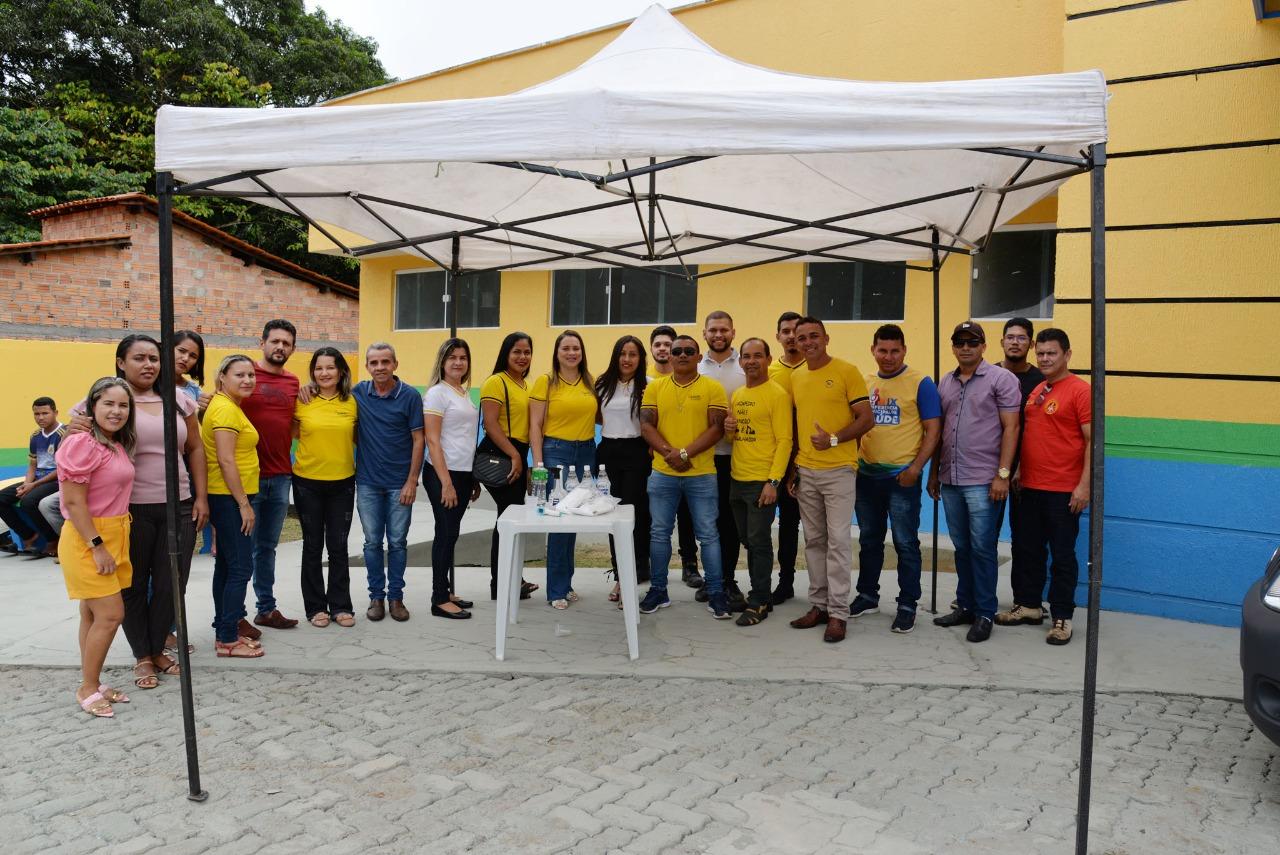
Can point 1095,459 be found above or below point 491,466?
above

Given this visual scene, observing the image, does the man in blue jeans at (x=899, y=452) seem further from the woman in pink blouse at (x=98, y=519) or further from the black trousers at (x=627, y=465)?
the woman in pink blouse at (x=98, y=519)

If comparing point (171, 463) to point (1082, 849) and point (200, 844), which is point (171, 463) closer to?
point (200, 844)

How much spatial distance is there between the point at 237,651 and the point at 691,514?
103 inches

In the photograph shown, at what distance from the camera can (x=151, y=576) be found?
467 cm

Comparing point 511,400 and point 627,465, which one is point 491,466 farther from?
point 627,465

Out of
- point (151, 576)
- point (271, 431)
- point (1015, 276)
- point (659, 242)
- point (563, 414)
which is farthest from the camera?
point (1015, 276)

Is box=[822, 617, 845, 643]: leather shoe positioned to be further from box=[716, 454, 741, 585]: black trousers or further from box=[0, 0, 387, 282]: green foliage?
box=[0, 0, 387, 282]: green foliage

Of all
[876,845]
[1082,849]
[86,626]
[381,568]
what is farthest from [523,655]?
[1082,849]

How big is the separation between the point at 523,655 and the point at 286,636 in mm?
1420

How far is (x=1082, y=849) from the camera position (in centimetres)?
282

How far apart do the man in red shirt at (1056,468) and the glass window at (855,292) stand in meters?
4.36

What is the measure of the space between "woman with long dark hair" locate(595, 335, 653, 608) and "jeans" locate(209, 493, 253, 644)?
2141 millimetres

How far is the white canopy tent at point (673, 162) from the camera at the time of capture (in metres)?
3.03

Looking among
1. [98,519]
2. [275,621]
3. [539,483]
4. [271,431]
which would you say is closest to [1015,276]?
[539,483]
